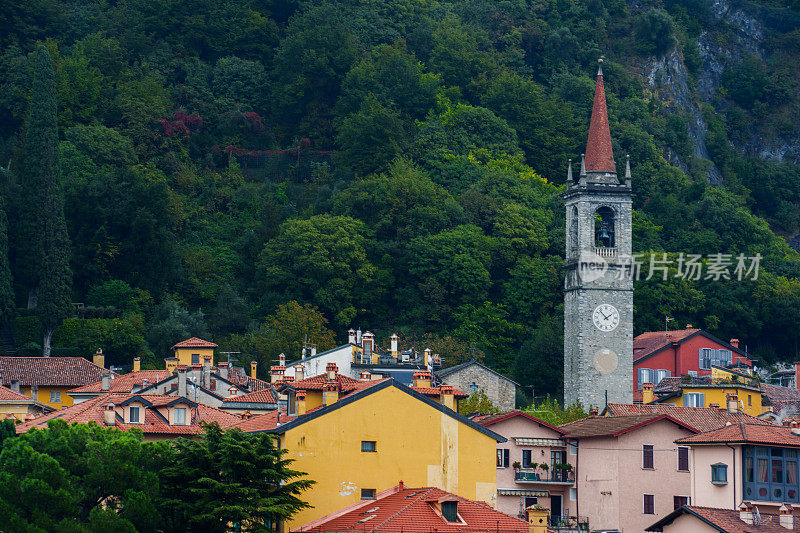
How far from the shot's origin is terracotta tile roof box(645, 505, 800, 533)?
40438 mm

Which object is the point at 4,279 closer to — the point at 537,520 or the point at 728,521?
the point at 537,520

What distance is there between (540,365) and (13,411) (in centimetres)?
2750

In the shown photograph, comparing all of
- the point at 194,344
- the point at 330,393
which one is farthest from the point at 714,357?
the point at 330,393

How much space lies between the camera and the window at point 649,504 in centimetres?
5359

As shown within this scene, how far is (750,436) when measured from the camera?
46.2 meters

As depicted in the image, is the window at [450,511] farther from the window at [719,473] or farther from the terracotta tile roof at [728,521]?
the window at [719,473]

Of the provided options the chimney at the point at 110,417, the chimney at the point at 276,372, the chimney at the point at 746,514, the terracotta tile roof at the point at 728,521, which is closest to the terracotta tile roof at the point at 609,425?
the terracotta tile roof at the point at 728,521

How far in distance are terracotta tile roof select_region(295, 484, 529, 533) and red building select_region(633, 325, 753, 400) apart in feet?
123

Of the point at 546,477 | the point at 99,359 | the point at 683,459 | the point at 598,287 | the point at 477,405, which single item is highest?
the point at 598,287

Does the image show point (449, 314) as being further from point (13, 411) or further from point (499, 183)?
point (13, 411)

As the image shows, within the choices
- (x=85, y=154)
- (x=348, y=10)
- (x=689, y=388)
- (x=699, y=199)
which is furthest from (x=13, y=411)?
(x=348, y=10)

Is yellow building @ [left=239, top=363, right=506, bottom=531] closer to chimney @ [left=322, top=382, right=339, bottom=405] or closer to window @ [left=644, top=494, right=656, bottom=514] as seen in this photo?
chimney @ [left=322, top=382, right=339, bottom=405]

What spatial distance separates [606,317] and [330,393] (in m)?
35.5

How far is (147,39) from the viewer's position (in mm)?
109125
